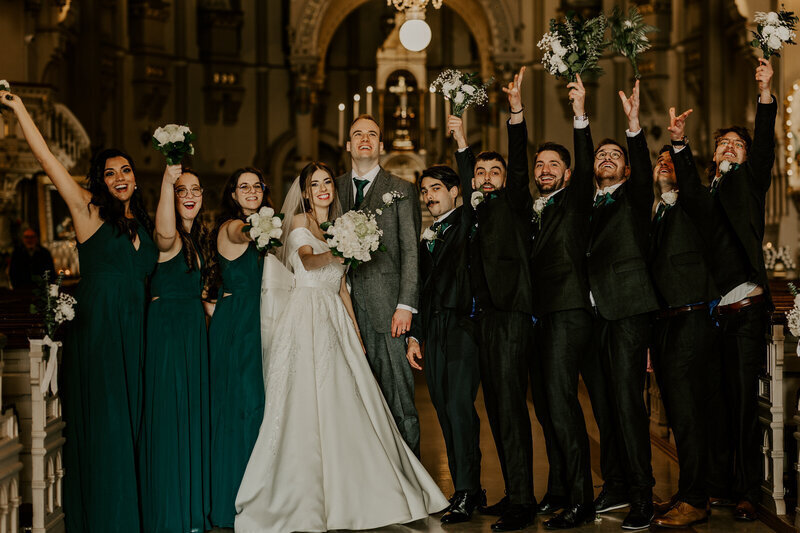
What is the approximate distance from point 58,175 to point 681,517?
11.8 feet

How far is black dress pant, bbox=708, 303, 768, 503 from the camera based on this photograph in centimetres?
487

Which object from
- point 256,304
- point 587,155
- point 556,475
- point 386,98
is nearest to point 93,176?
point 256,304

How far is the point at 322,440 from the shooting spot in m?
4.62

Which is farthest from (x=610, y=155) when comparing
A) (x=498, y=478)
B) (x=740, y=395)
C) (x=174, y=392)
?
(x=174, y=392)

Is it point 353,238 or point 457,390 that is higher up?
point 353,238

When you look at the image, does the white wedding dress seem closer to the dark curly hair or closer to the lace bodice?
the lace bodice

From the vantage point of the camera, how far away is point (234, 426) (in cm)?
480

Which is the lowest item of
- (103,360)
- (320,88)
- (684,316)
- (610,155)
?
(103,360)

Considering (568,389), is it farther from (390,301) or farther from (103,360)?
(103,360)

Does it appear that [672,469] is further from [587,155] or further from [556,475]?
[587,155]

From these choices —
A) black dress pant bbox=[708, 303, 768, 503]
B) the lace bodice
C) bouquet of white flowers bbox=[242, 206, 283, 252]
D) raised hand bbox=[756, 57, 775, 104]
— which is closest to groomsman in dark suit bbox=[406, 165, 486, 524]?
the lace bodice

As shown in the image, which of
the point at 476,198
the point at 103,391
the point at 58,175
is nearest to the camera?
the point at 58,175

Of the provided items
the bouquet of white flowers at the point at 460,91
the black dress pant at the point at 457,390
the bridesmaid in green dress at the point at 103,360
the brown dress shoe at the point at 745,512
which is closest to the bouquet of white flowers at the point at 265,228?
the bridesmaid in green dress at the point at 103,360

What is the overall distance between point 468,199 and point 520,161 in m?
0.42
